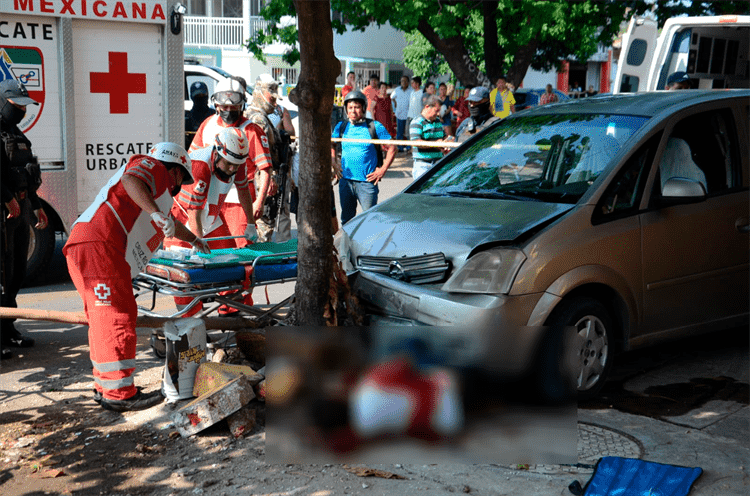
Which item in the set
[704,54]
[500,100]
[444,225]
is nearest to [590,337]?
[444,225]

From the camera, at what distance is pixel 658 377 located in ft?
18.0

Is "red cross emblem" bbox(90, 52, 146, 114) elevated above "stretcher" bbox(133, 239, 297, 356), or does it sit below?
above

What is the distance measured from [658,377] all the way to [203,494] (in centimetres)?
304

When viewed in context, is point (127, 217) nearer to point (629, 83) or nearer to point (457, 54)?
point (629, 83)

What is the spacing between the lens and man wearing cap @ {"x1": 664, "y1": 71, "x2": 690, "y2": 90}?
36.2 ft

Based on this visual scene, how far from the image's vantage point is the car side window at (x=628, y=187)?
5.07 m

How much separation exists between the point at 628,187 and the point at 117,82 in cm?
507

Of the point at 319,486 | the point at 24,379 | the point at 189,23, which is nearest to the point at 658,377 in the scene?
the point at 319,486

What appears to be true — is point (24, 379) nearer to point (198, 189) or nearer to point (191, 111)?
point (198, 189)

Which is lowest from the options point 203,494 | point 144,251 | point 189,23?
point 203,494

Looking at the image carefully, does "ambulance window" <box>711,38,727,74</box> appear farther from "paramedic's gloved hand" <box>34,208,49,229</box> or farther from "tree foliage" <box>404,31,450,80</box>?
"tree foliage" <box>404,31,450,80</box>

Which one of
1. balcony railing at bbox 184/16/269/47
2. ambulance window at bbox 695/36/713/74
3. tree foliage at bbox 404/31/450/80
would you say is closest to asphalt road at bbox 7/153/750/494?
ambulance window at bbox 695/36/713/74

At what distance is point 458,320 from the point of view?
14.6 ft

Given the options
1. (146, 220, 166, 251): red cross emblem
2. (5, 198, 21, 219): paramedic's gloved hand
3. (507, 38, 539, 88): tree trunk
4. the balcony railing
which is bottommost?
(146, 220, 166, 251): red cross emblem
